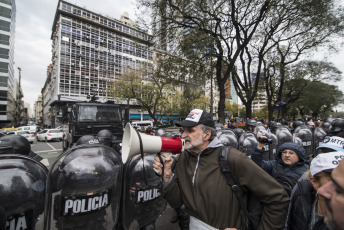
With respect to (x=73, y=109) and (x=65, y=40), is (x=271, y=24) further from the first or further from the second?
(x=65, y=40)

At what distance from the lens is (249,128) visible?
6590 millimetres

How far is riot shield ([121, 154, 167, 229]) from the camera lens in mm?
2420

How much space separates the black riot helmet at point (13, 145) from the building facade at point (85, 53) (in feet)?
92.6

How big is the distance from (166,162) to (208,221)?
618 millimetres

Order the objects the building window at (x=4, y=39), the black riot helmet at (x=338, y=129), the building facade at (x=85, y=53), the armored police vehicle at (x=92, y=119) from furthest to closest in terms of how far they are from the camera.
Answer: the building window at (x=4, y=39), the building facade at (x=85, y=53), the armored police vehicle at (x=92, y=119), the black riot helmet at (x=338, y=129)

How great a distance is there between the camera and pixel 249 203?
4.90 ft

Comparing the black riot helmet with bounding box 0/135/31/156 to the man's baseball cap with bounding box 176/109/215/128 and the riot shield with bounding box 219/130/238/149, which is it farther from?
the riot shield with bounding box 219/130/238/149

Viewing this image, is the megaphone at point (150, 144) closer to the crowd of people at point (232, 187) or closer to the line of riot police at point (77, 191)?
the crowd of people at point (232, 187)

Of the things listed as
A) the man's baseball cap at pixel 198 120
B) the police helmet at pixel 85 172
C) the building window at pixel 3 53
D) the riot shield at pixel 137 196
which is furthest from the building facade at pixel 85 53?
the man's baseball cap at pixel 198 120

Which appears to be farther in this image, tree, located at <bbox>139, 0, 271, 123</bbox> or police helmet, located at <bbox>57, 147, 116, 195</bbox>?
tree, located at <bbox>139, 0, 271, 123</bbox>

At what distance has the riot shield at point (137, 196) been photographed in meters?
2.42

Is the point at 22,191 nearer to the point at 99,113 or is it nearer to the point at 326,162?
the point at 326,162

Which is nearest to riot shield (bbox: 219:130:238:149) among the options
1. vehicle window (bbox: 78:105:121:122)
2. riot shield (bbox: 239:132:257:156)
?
riot shield (bbox: 239:132:257:156)

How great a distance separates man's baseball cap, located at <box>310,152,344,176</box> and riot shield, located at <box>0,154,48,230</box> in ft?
8.76
